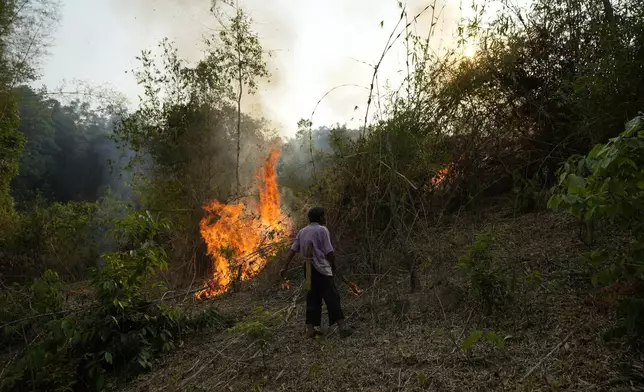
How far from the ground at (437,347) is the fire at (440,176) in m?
1.48

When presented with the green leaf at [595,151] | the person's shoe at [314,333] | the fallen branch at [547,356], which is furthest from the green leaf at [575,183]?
the person's shoe at [314,333]

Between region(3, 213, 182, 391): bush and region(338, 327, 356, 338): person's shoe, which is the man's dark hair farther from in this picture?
region(3, 213, 182, 391): bush

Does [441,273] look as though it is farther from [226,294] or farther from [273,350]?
[226,294]

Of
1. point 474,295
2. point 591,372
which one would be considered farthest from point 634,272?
point 474,295

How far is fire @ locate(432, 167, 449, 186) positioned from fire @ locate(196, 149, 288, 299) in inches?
109

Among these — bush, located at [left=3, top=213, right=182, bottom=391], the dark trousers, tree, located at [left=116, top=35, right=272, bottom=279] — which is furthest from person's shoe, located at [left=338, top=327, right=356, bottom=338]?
tree, located at [left=116, top=35, right=272, bottom=279]

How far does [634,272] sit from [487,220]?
492cm

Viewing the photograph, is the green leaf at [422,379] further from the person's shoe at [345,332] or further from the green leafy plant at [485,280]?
the person's shoe at [345,332]

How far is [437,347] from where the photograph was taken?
13.4 ft

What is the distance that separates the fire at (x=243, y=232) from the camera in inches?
332

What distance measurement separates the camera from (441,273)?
575 centimetres

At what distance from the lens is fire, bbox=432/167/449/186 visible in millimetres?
7641

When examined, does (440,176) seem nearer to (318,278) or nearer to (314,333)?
(318,278)

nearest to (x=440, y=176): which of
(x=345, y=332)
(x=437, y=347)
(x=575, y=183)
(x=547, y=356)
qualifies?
(x=345, y=332)
